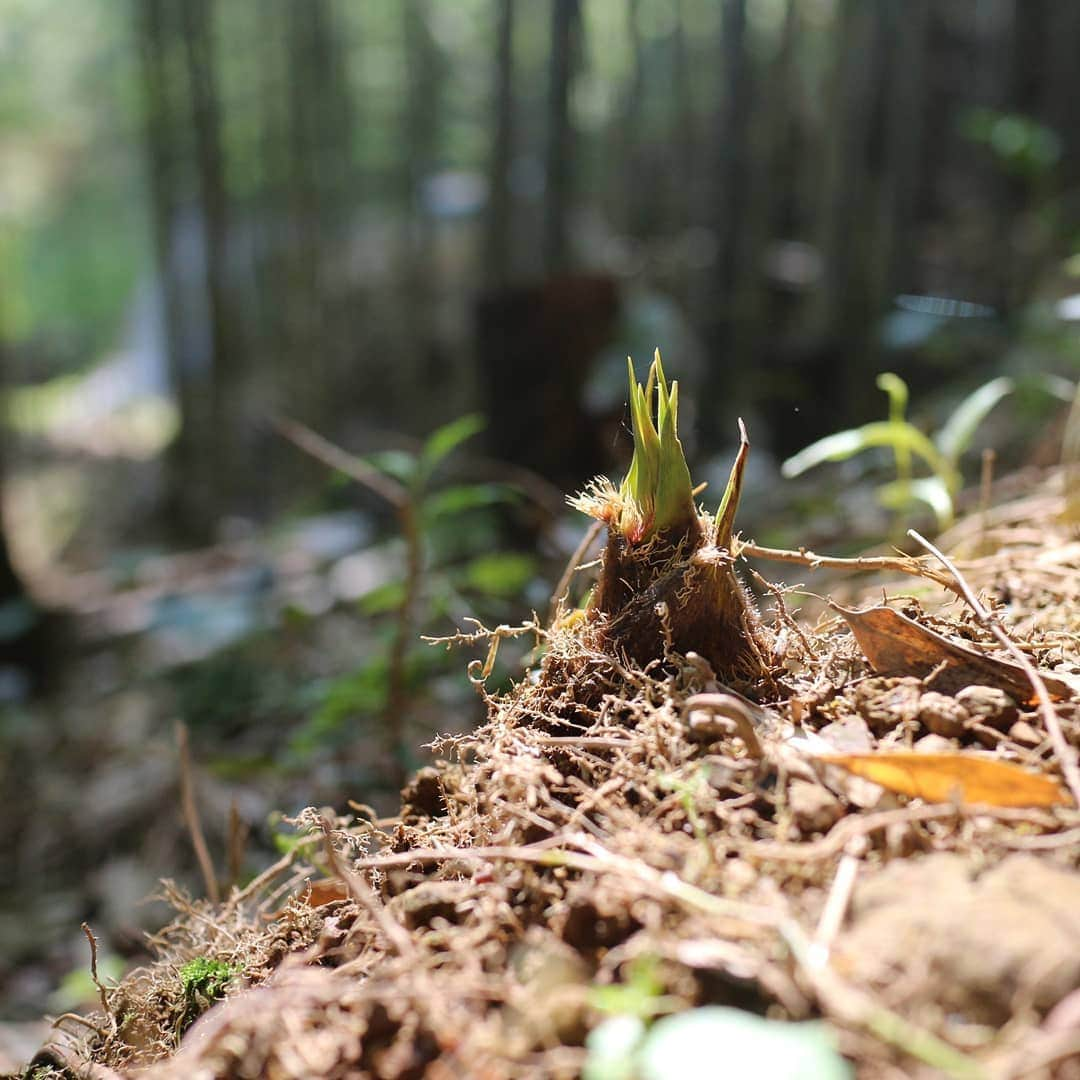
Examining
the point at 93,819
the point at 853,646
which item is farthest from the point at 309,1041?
the point at 93,819

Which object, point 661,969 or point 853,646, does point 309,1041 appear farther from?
point 853,646

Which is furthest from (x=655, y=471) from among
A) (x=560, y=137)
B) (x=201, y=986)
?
(x=560, y=137)

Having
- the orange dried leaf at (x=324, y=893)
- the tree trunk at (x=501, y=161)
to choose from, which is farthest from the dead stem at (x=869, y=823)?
the tree trunk at (x=501, y=161)

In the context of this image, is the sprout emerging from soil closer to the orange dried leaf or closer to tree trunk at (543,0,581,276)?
the orange dried leaf


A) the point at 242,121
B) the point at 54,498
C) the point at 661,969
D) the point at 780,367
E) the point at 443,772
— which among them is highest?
the point at 242,121

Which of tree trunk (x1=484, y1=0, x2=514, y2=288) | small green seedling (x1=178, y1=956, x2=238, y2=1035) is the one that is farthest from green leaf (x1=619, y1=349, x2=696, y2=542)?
tree trunk (x1=484, y1=0, x2=514, y2=288)

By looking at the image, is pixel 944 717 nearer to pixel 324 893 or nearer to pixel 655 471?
pixel 655 471
